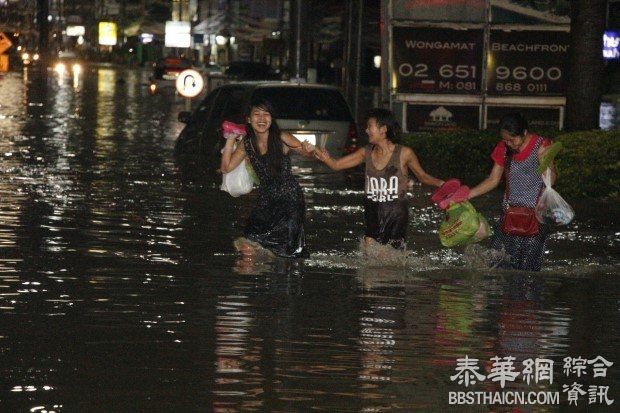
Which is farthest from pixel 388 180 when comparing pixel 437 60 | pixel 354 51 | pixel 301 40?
pixel 301 40

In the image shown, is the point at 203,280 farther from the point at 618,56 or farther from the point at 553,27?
the point at 618,56

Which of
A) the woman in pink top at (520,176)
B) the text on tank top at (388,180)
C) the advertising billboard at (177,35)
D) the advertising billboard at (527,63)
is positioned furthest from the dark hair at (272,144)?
the advertising billboard at (177,35)

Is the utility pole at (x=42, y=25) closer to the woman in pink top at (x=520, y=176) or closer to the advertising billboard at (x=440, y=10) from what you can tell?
the advertising billboard at (x=440, y=10)

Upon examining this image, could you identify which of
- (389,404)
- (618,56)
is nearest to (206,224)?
(389,404)

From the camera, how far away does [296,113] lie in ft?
62.6

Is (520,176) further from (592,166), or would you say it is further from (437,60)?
(437,60)

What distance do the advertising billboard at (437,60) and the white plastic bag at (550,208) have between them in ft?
37.1

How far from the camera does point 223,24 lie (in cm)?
5691

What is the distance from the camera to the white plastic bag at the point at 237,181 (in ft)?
36.0

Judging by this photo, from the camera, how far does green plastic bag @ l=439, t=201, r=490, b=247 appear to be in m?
10.5

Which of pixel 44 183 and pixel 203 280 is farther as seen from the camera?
pixel 44 183

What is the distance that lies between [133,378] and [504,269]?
442 centimetres

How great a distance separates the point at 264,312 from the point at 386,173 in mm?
1908

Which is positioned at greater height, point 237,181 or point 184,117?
point 237,181
